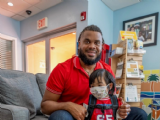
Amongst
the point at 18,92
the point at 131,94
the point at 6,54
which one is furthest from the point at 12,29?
the point at 131,94

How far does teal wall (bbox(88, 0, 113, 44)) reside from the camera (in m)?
2.08

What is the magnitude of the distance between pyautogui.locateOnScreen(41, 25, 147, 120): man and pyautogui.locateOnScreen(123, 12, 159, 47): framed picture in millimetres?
1498

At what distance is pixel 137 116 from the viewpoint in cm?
85

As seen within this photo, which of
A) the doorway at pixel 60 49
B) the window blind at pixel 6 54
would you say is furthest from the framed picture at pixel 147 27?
the window blind at pixel 6 54

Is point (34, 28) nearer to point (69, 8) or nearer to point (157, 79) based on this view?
point (69, 8)

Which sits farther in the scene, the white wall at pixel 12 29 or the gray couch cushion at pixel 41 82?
the white wall at pixel 12 29

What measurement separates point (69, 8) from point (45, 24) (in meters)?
0.64

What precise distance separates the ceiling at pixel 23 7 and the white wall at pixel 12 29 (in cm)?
14

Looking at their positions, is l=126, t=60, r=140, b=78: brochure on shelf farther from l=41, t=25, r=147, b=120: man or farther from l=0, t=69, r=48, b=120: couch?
l=0, t=69, r=48, b=120: couch

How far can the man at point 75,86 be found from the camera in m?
0.75

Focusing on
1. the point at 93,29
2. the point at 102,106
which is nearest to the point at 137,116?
the point at 102,106

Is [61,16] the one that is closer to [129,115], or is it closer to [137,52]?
[137,52]

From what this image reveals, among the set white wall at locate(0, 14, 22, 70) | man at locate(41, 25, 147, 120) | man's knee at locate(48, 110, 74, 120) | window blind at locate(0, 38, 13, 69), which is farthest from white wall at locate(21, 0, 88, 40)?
man's knee at locate(48, 110, 74, 120)

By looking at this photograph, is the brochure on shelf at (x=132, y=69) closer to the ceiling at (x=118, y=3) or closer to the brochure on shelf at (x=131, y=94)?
the brochure on shelf at (x=131, y=94)
